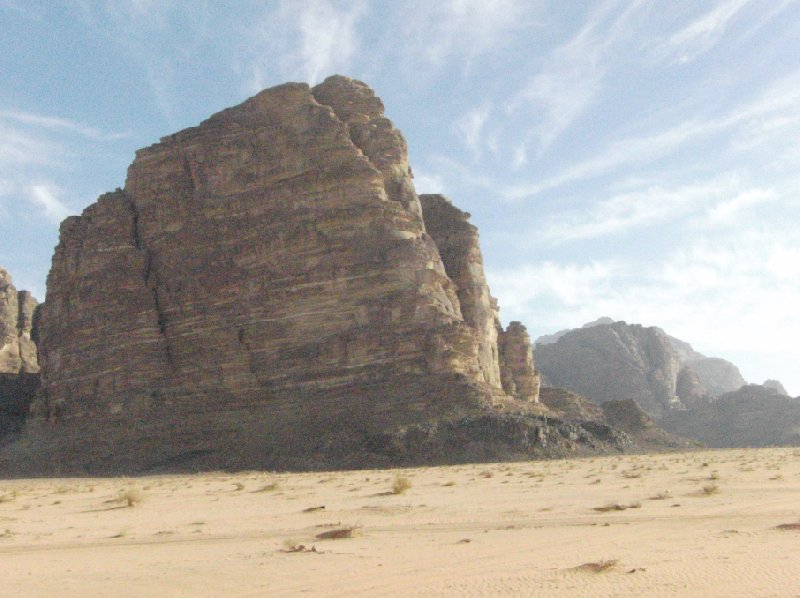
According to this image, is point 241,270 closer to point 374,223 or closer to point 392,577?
point 374,223

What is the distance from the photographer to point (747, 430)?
314ft

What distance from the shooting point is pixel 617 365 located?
124188 millimetres

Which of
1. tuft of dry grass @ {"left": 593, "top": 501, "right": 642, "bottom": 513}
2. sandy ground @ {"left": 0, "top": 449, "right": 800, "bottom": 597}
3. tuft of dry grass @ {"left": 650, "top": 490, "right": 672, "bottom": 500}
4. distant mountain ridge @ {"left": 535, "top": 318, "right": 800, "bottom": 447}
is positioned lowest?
tuft of dry grass @ {"left": 650, "top": 490, "right": 672, "bottom": 500}

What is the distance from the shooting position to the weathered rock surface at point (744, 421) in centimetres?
9262

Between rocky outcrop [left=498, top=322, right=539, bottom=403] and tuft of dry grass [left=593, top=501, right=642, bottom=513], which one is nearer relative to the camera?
tuft of dry grass [left=593, top=501, right=642, bottom=513]

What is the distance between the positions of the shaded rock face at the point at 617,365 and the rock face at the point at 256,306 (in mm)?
77645

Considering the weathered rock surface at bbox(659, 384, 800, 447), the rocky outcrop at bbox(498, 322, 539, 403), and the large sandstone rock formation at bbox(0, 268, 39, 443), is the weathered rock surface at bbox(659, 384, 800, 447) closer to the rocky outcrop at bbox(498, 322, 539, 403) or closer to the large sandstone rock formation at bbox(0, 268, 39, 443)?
the rocky outcrop at bbox(498, 322, 539, 403)

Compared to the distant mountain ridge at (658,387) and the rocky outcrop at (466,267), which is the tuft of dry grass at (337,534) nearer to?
the rocky outcrop at (466,267)

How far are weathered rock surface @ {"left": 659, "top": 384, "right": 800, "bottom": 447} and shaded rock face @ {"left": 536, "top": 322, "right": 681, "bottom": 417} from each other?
10612 mm

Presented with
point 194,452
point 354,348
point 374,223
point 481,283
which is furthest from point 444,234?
point 194,452

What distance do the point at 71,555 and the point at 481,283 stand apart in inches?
2143

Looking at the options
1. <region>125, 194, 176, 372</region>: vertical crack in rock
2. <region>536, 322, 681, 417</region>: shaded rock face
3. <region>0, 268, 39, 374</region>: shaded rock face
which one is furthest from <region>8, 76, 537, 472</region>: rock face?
<region>536, 322, 681, 417</region>: shaded rock face

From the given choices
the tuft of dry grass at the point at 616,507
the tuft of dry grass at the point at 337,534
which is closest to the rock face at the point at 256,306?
the tuft of dry grass at the point at 616,507

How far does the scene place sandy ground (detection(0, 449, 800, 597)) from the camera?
805 cm
